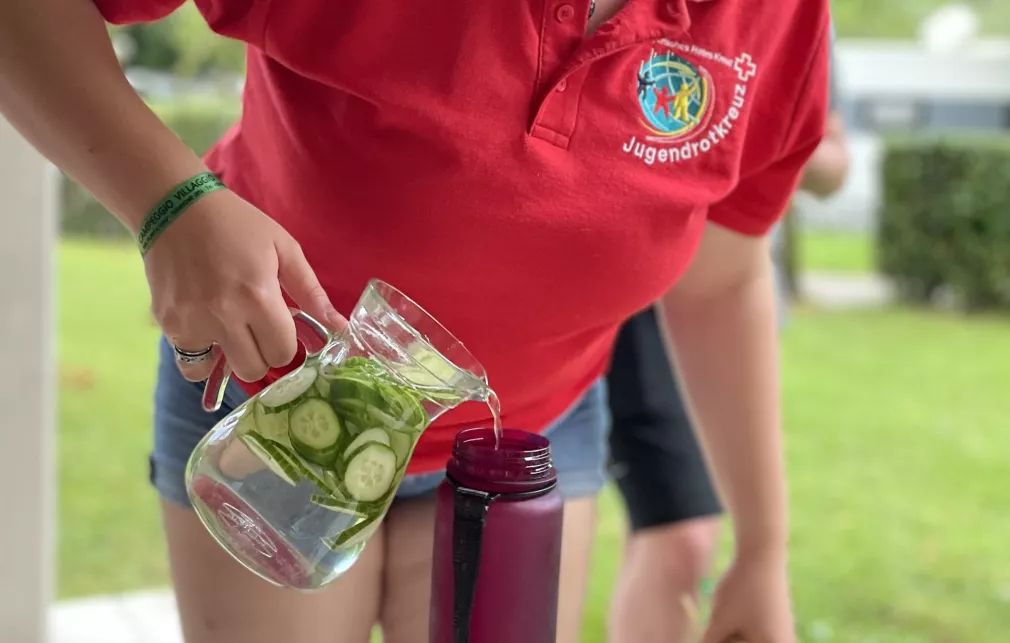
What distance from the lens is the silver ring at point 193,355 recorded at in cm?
61

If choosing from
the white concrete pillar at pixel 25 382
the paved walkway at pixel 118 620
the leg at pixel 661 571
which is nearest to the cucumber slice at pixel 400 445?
the leg at pixel 661 571

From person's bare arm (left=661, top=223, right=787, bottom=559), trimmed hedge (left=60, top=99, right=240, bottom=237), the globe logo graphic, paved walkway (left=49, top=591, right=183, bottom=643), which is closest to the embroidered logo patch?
the globe logo graphic

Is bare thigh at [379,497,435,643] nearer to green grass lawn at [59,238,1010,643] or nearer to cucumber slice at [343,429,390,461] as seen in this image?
cucumber slice at [343,429,390,461]

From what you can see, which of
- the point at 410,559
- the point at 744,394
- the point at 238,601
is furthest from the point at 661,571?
the point at 238,601

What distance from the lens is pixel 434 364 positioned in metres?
0.59

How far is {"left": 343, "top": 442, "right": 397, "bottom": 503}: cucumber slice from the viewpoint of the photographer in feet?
1.89

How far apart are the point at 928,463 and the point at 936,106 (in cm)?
497

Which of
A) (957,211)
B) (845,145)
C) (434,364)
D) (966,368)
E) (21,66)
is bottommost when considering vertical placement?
(966,368)

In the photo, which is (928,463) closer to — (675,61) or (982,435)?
(982,435)

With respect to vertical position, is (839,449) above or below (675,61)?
below

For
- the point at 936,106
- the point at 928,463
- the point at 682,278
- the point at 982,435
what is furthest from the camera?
the point at 936,106

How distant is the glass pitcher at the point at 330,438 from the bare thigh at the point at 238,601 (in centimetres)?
16

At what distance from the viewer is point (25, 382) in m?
1.67

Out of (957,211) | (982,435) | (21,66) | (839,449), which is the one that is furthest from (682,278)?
(957,211)
